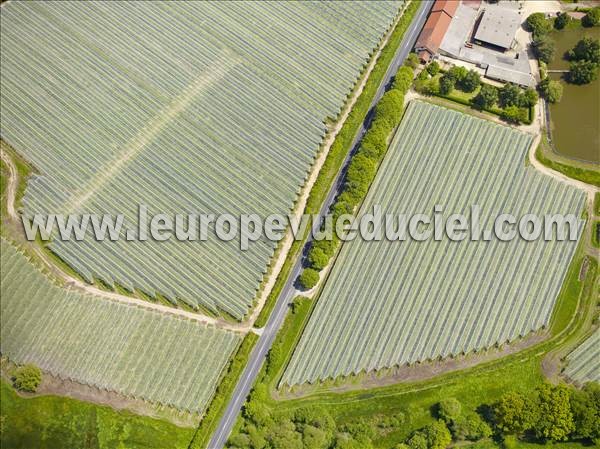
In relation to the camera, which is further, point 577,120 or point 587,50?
point 587,50

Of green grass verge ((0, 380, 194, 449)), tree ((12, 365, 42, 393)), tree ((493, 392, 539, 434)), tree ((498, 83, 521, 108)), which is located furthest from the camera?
tree ((498, 83, 521, 108))

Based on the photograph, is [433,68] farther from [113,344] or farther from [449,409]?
[113,344]

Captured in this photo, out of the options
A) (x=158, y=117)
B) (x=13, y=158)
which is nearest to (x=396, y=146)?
(x=158, y=117)

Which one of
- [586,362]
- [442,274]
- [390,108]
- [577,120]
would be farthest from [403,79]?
[586,362]

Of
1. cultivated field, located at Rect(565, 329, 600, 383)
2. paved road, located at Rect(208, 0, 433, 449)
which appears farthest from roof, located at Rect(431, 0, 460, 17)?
cultivated field, located at Rect(565, 329, 600, 383)

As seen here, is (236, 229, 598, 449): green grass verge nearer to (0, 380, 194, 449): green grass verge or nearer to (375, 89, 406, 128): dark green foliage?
(0, 380, 194, 449): green grass verge

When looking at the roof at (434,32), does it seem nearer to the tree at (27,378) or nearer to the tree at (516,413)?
the tree at (516,413)
